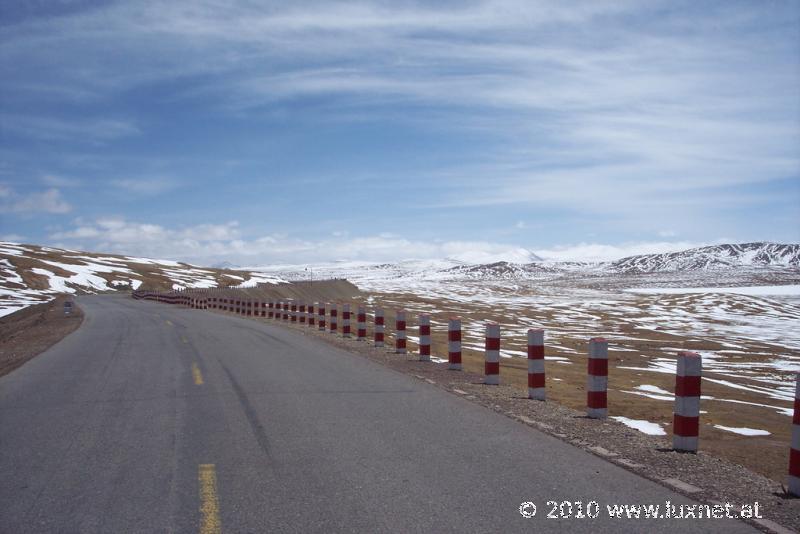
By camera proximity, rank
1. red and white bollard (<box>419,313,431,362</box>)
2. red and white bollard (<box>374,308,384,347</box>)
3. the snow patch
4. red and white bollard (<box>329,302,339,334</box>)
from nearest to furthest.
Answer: the snow patch
red and white bollard (<box>419,313,431,362</box>)
red and white bollard (<box>374,308,384,347</box>)
red and white bollard (<box>329,302,339,334</box>)

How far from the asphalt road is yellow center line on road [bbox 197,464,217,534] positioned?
0.7 inches

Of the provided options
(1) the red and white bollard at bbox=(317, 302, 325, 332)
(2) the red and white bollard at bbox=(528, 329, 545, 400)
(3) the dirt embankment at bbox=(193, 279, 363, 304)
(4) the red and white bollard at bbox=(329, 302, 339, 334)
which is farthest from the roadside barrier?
(3) the dirt embankment at bbox=(193, 279, 363, 304)

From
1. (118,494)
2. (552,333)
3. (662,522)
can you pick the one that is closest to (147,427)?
(118,494)

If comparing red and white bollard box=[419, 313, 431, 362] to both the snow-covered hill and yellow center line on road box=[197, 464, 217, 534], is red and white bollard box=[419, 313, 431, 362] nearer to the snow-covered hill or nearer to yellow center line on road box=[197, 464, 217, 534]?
yellow center line on road box=[197, 464, 217, 534]

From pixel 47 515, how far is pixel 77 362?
10.2 meters

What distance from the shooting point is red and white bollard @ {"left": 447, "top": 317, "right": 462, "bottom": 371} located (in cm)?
1384

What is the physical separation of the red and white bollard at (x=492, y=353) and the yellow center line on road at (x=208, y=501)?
643 cm

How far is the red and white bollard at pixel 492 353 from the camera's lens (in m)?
12.0

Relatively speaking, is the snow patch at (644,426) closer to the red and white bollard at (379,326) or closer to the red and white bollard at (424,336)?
the red and white bollard at (424,336)

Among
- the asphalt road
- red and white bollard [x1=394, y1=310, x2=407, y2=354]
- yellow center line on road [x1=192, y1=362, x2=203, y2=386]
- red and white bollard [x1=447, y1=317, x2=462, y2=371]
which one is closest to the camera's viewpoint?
the asphalt road

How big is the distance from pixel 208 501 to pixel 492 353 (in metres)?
7.35

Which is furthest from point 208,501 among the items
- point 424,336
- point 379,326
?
point 379,326

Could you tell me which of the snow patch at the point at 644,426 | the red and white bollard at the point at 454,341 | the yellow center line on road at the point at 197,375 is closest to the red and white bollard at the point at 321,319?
the red and white bollard at the point at 454,341

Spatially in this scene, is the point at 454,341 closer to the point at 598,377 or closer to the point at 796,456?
the point at 598,377
